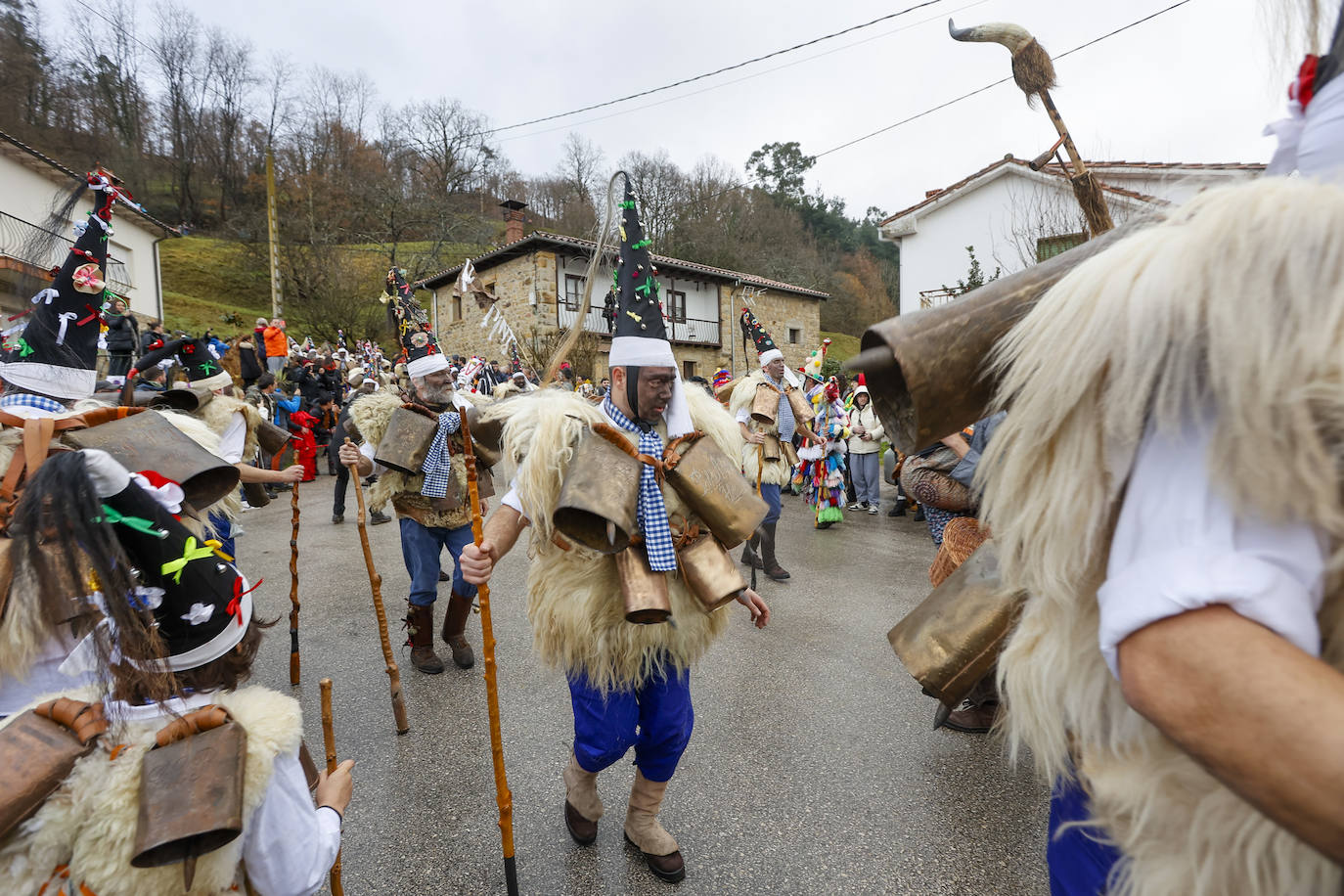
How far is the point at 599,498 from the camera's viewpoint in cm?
189

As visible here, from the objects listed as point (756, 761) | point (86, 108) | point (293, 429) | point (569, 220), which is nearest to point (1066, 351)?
point (756, 761)

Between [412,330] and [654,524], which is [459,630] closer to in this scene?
[412,330]

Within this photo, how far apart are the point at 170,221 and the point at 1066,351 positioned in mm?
43813

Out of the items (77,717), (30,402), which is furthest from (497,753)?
(30,402)

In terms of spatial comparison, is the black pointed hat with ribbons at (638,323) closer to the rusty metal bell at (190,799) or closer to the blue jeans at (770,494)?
the rusty metal bell at (190,799)

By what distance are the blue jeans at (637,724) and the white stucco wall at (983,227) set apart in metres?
10.3

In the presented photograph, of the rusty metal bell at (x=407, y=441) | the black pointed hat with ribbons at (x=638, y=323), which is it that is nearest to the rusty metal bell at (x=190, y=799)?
the black pointed hat with ribbons at (x=638, y=323)

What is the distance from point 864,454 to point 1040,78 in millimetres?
8108

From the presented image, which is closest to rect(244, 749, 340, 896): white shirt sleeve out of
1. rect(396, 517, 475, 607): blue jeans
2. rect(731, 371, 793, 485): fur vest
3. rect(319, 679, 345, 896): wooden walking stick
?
rect(319, 679, 345, 896): wooden walking stick

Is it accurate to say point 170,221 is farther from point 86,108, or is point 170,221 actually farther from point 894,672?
point 894,672

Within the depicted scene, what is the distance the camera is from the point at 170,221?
110 ft

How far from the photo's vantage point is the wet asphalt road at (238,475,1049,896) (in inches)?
92.4

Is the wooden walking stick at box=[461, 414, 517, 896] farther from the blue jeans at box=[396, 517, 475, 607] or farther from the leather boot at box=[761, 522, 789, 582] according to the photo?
the leather boot at box=[761, 522, 789, 582]

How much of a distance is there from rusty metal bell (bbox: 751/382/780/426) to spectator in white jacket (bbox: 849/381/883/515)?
3.22m
